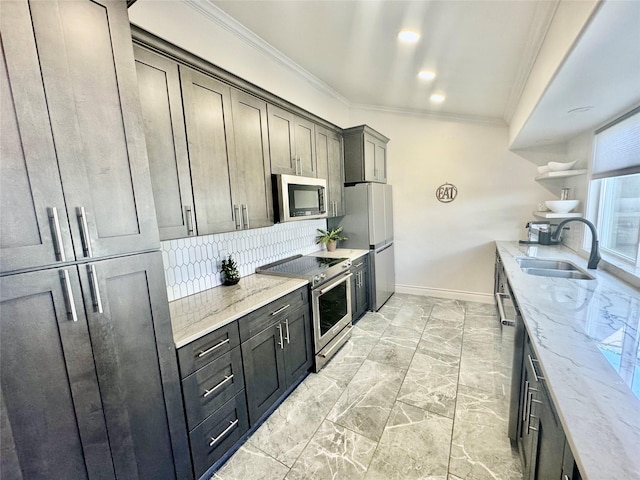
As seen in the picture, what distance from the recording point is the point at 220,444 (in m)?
1.65

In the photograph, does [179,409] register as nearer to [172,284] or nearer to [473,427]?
[172,284]

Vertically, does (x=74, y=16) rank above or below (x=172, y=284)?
above

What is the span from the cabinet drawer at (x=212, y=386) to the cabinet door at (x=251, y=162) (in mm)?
1003

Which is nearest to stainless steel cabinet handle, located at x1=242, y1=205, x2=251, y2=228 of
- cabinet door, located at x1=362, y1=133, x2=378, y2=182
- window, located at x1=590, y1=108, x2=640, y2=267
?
cabinet door, located at x1=362, y1=133, x2=378, y2=182

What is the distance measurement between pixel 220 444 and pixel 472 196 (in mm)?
4002

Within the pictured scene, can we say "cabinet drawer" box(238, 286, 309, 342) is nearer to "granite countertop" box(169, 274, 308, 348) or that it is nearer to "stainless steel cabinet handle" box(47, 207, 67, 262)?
"granite countertop" box(169, 274, 308, 348)

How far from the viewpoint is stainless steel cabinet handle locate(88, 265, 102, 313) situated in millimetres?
1057

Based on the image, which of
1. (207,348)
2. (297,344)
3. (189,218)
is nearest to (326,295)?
(297,344)

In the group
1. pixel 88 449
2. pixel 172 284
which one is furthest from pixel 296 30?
pixel 88 449

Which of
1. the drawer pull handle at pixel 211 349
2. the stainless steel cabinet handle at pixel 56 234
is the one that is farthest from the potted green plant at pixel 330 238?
the stainless steel cabinet handle at pixel 56 234

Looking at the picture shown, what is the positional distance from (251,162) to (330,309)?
5.03ft

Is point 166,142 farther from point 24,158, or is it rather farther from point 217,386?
point 217,386

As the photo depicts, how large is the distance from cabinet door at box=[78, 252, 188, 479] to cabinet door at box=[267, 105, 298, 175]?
1.49 metres

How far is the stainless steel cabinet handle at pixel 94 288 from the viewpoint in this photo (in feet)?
3.47
